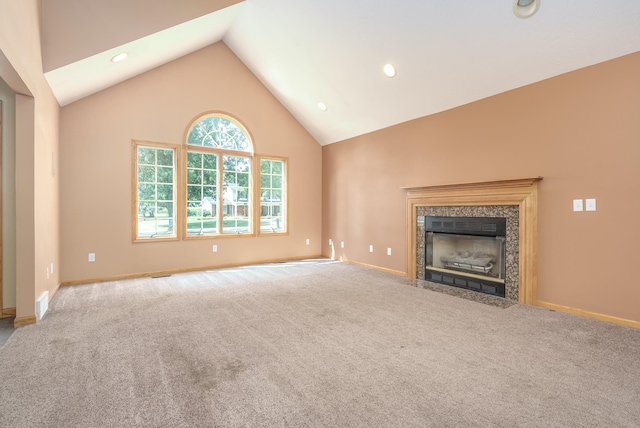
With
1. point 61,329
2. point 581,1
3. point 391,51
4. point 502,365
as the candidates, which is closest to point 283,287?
point 61,329

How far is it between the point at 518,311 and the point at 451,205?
5.18 feet

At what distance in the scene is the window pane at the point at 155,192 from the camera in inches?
195

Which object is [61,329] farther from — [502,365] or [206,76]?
[206,76]

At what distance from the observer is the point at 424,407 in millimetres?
1664

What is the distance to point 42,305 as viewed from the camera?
10.1 feet

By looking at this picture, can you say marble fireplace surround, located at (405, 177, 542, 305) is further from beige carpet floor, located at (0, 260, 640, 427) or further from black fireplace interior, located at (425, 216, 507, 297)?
beige carpet floor, located at (0, 260, 640, 427)

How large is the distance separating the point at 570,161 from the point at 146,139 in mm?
5634

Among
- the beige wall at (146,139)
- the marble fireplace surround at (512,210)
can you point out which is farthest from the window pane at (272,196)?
the marble fireplace surround at (512,210)

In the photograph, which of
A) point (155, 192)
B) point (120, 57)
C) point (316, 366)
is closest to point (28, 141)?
point (120, 57)

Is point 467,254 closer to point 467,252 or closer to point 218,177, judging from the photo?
point 467,252

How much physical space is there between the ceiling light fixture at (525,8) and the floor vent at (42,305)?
5.25 m

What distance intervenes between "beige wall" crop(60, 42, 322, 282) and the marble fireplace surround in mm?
3246

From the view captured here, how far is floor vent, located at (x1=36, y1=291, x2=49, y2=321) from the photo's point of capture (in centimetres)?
A: 297

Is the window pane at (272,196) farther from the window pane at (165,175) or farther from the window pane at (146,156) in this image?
the window pane at (146,156)
